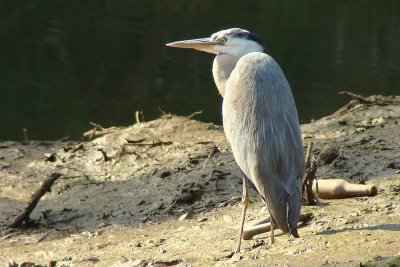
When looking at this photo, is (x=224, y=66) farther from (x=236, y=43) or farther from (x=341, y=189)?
(x=341, y=189)

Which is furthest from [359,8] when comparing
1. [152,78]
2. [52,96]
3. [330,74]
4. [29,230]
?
[29,230]

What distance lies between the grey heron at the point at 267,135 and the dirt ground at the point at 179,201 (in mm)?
248

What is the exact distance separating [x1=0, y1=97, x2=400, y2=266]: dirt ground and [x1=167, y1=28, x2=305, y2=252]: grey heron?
0.81ft

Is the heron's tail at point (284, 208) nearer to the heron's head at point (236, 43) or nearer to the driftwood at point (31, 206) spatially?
the heron's head at point (236, 43)

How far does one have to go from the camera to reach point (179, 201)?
5887 millimetres

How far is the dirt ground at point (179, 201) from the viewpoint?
14.8 feet

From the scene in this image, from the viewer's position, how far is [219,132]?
732cm

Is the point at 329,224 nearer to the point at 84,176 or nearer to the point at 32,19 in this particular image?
the point at 84,176

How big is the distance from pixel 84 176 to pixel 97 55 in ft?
20.9

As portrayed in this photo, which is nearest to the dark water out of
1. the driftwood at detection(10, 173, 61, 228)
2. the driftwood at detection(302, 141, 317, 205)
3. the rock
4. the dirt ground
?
the dirt ground

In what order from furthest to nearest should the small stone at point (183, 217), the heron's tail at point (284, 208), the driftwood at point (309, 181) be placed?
the small stone at point (183, 217), the driftwood at point (309, 181), the heron's tail at point (284, 208)

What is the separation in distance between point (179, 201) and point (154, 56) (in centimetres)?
740

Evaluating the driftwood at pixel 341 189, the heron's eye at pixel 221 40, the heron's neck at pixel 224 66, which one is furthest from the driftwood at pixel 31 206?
the driftwood at pixel 341 189

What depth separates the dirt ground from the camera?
178 inches
